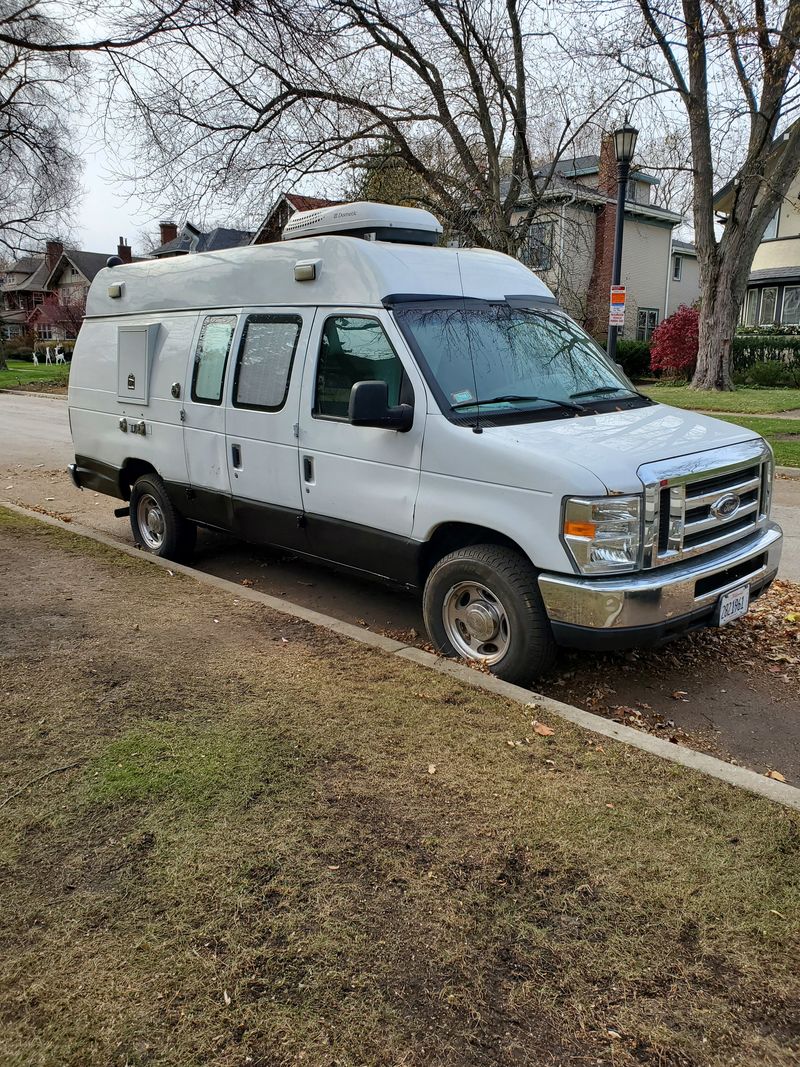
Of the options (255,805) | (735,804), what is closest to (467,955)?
(255,805)

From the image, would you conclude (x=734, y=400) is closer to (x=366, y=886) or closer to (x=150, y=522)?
(x=150, y=522)

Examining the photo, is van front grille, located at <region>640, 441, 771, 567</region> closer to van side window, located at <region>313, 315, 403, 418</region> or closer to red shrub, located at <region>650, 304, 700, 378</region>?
van side window, located at <region>313, 315, 403, 418</region>

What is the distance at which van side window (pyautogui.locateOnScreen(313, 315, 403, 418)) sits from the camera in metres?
5.08

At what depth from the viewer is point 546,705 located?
4.18 m

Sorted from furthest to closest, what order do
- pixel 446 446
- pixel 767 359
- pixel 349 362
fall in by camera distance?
pixel 767 359
pixel 349 362
pixel 446 446

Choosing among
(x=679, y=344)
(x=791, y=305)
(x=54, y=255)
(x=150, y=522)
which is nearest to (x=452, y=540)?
(x=150, y=522)

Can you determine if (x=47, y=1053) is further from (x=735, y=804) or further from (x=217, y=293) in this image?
(x=217, y=293)

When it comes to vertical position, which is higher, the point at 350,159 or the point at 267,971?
the point at 350,159

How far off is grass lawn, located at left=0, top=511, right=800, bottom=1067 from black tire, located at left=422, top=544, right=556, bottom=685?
357 millimetres

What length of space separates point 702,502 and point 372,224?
292 centimetres

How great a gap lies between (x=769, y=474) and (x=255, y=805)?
3572mm

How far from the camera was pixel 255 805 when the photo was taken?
3303 mm

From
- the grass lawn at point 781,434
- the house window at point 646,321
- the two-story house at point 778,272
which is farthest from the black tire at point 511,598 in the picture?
the house window at point 646,321

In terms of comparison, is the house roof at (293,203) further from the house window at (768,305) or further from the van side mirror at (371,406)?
the house window at (768,305)
